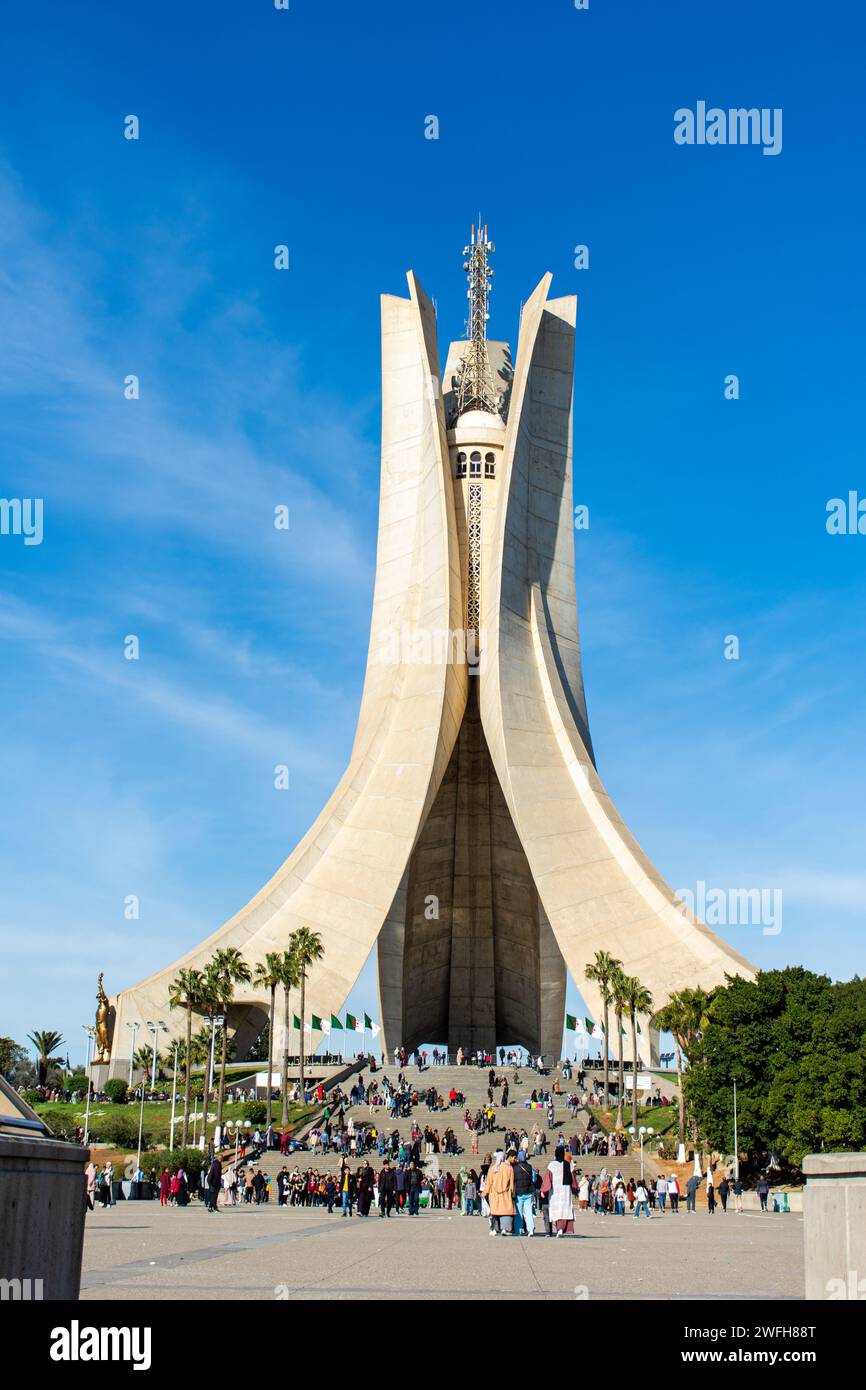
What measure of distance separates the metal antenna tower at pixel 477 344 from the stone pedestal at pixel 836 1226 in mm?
40825

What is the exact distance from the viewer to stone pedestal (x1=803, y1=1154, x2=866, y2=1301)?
3715mm

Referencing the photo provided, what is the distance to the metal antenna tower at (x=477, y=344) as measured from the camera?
43781 mm

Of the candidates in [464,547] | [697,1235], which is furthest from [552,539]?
[697,1235]

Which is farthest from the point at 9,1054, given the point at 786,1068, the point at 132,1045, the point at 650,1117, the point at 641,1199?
the point at 641,1199

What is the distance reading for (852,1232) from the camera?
3738 millimetres

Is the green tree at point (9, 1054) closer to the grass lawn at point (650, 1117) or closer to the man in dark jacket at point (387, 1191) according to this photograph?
the grass lawn at point (650, 1117)

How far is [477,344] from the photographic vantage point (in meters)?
44.7

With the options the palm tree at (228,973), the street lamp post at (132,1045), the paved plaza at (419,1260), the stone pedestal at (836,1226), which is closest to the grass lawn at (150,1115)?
the street lamp post at (132,1045)

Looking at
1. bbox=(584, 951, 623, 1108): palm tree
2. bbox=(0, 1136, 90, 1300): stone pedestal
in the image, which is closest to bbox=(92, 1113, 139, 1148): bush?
bbox=(584, 951, 623, 1108): palm tree

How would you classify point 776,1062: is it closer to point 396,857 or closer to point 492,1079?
point 492,1079

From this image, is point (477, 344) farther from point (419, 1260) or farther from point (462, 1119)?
point (419, 1260)

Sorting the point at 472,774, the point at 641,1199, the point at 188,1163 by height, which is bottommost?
the point at 188,1163

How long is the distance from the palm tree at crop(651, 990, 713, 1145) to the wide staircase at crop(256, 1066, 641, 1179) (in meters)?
2.81

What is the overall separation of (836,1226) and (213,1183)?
13.6 meters
